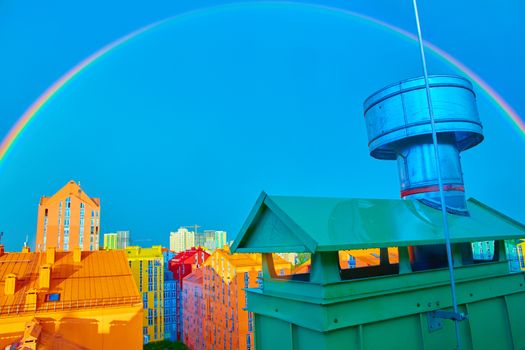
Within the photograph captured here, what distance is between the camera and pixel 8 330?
70.1ft

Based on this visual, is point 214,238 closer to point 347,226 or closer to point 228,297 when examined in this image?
point 228,297

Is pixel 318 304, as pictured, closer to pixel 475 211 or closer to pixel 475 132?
pixel 475 211

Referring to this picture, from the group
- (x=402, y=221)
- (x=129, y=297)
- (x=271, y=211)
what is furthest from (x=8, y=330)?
(x=402, y=221)

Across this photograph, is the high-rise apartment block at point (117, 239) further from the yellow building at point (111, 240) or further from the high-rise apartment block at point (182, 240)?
the high-rise apartment block at point (182, 240)

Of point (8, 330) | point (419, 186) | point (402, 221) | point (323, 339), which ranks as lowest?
point (8, 330)

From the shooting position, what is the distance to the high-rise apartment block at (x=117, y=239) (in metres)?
152

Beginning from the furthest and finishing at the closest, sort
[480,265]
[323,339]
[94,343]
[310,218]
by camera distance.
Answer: [94,343] → [480,265] → [310,218] → [323,339]

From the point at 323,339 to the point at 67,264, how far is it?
2792 centimetres

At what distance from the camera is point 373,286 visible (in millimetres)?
5906

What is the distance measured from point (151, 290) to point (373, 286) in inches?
2767

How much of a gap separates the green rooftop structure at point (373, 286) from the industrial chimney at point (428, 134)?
31.7 inches

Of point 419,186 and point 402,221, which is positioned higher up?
point 419,186

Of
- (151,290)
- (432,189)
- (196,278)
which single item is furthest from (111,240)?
(432,189)

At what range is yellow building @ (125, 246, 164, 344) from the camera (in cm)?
6619
